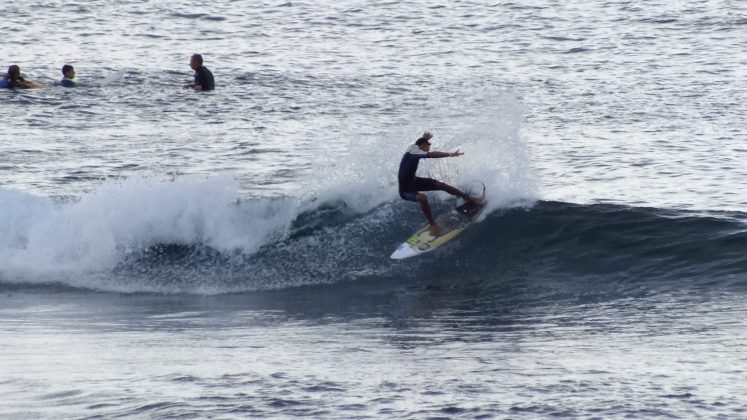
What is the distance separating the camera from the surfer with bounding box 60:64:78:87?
98.5ft

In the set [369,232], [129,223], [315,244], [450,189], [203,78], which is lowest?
[315,244]

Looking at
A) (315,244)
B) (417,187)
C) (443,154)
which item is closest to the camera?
(443,154)

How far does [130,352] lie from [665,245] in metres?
8.61

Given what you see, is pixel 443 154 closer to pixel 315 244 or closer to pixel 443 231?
pixel 443 231

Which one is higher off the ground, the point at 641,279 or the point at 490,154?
the point at 490,154

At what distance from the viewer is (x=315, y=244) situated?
18.4m

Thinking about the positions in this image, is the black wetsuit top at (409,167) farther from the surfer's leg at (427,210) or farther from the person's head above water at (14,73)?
the person's head above water at (14,73)

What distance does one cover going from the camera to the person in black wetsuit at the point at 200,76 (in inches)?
1169

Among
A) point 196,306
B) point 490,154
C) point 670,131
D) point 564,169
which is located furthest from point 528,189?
point 670,131

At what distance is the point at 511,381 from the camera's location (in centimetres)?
1095

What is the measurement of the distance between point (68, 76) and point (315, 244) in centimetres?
1411

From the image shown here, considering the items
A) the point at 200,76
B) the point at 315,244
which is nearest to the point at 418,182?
the point at 315,244

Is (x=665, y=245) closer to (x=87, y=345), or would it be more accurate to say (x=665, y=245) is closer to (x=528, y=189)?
(x=528, y=189)

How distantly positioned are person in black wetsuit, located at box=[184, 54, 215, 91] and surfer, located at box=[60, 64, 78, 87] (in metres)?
2.94
